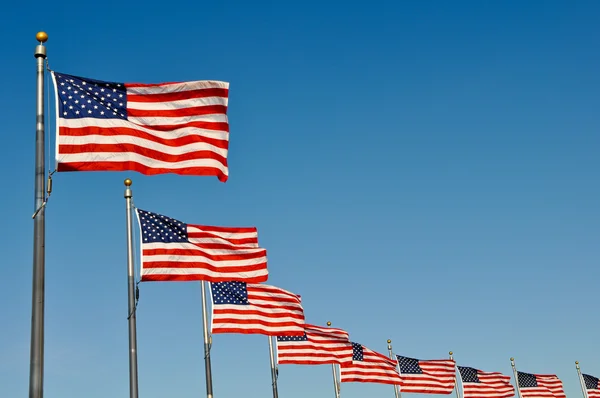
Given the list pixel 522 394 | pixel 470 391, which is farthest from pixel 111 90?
pixel 522 394

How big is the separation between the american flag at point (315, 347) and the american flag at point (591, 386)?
1564 inches

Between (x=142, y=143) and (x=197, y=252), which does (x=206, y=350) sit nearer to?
(x=197, y=252)

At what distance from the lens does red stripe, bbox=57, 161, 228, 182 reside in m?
15.6

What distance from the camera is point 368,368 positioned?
153 feet

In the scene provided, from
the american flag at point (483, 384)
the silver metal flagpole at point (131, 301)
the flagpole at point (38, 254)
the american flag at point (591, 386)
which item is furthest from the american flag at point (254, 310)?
the american flag at point (591, 386)

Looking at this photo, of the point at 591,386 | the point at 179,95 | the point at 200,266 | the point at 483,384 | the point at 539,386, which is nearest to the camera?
the point at 179,95

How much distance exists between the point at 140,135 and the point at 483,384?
151 ft

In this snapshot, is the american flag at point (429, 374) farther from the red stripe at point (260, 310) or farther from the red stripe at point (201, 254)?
the red stripe at point (201, 254)

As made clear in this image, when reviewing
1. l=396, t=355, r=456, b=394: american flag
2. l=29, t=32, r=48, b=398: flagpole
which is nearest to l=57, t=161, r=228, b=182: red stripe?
l=29, t=32, r=48, b=398: flagpole

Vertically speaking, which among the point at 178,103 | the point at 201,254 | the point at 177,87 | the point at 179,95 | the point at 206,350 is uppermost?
the point at 177,87

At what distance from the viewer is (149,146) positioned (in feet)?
56.3

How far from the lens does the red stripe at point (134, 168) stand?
51.3 ft

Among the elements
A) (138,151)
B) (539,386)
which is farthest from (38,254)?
(539,386)

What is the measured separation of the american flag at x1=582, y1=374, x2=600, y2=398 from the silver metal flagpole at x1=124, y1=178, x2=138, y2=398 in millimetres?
60817
